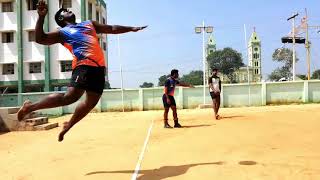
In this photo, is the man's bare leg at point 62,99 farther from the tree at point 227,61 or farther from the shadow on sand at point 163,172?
the tree at point 227,61

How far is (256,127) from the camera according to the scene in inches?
411

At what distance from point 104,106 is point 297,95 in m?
12.3

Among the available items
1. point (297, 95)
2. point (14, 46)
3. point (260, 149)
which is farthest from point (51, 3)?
point (260, 149)

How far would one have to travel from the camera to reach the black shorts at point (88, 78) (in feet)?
17.1

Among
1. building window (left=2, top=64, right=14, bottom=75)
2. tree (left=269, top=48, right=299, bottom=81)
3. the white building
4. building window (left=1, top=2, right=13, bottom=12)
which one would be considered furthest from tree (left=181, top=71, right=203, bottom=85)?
building window (left=1, top=2, right=13, bottom=12)

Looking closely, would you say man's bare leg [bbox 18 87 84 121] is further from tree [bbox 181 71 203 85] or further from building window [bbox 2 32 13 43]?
tree [bbox 181 71 203 85]

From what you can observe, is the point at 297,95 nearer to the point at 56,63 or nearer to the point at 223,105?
the point at 223,105

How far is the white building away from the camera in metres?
37.0

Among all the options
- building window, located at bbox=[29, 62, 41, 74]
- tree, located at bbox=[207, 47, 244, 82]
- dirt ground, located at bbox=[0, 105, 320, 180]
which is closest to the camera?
dirt ground, located at bbox=[0, 105, 320, 180]

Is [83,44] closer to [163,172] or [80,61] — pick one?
[80,61]

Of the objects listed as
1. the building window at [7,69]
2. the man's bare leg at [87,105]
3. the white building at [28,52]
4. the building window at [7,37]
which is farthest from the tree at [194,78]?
the man's bare leg at [87,105]

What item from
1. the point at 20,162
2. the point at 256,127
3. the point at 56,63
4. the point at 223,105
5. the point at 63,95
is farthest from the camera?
the point at 56,63

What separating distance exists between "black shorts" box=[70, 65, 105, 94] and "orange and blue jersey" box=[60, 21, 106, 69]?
2.7 inches

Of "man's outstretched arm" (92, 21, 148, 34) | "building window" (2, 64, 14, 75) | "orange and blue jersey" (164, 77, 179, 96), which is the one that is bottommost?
"orange and blue jersey" (164, 77, 179, 96)
